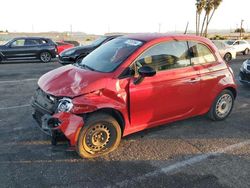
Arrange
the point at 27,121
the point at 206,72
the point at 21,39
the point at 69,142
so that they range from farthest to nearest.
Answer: the point at 21,39, the point at 27,121, the point at 206,72, the point at 69,142

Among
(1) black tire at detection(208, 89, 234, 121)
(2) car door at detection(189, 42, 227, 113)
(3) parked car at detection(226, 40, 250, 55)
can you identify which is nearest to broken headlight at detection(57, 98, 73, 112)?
(2) car door at detection(189, 42, 227, 113)

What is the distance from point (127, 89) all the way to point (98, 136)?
811mm

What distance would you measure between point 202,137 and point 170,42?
172 cm

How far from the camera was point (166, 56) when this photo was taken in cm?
493

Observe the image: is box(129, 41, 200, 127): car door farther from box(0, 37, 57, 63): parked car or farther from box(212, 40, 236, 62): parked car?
box(212, 40, 236, 62): parked car

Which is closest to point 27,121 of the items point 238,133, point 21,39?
point 238,133

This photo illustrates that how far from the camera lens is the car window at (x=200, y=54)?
532 centimetres

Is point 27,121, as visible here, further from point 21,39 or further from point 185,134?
point 21,39

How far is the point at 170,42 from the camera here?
5066 millimetres

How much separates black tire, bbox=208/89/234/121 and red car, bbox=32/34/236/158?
0.06 metres

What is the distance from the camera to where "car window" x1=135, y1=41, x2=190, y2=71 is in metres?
4.75

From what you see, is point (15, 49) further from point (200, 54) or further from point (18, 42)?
point (200, 54)

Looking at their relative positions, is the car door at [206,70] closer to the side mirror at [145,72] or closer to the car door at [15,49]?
the side mirror at [145,72]

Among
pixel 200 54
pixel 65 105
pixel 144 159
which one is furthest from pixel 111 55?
pixel 144 159
